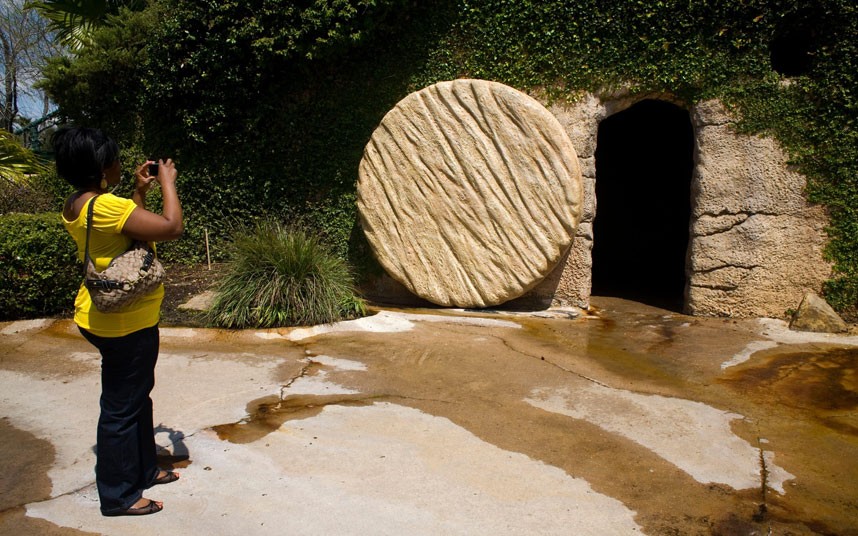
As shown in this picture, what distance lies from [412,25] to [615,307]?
11.7ft

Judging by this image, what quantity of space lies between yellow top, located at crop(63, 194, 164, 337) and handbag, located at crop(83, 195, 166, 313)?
0.02 m

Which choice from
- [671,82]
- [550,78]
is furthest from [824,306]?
[550,78]

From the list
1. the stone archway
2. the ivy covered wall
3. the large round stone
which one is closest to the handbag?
the large round stone

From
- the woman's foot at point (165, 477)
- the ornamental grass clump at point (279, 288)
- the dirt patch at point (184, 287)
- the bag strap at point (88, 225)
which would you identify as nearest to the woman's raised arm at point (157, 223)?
the bag strap at point (88, 225)

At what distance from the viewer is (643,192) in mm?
8922

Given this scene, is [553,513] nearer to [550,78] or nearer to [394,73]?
[550,78]

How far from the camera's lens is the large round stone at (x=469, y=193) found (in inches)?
223

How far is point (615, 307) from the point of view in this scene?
6492 mm

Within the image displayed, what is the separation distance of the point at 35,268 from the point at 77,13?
4954mm

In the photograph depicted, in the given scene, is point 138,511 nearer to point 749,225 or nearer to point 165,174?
point 165,174

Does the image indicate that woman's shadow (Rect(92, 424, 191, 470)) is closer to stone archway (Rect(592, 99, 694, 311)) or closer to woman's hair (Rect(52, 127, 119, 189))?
woman's hair (Rect(52, 127, 119, 189))

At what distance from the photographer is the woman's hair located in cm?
228

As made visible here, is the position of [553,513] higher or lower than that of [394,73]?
lower

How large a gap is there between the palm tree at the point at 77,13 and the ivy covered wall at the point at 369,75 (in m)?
1.31
